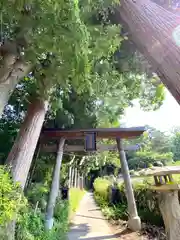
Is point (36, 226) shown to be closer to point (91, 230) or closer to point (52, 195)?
point (52, 195)

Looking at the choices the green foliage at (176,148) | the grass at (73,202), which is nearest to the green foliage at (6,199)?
the grass at (73,202)

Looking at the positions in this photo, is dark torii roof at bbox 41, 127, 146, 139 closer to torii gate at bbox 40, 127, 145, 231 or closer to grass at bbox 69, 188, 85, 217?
torii gate at bbox 40, 127, 145, 231

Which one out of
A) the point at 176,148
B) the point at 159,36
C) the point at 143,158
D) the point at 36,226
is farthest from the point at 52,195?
the point at 176,148

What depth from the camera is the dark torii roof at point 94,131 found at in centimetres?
661

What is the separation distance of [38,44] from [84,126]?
16.1ft

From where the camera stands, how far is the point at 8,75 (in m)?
3.15

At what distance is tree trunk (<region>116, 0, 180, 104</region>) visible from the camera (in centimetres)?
165

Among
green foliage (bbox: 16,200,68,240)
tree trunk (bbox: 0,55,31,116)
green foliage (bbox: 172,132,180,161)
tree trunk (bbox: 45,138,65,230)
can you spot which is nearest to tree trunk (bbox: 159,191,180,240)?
green foliage (bbox: 16,200,68,240)

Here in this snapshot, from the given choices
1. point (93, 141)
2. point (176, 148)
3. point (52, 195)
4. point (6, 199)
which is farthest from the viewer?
point (176, 148)

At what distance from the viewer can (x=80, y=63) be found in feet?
8.10

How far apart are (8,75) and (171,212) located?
10.9ft

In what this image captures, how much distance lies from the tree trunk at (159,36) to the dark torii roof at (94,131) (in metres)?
4.49

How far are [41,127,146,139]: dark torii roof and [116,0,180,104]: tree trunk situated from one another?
177 inches

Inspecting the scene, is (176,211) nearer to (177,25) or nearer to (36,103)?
(177,25)
